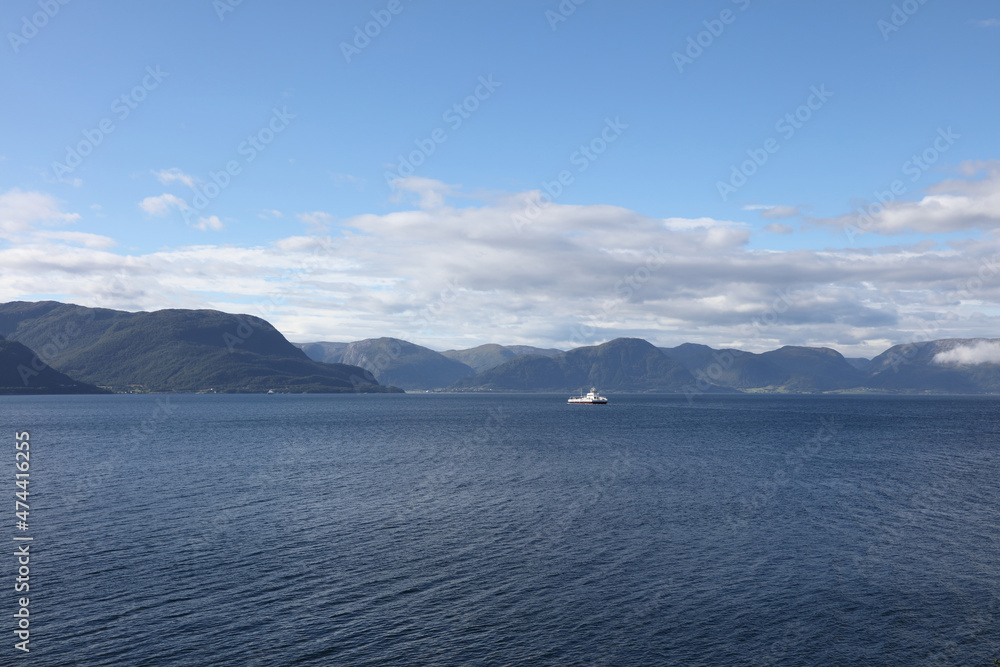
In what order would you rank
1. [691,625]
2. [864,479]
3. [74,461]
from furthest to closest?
1. [74,461]
2. [864,479]
3. [691,625]

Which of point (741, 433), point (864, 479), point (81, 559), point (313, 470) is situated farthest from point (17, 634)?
point (741, 433)

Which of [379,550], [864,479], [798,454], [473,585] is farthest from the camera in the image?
[798,454]

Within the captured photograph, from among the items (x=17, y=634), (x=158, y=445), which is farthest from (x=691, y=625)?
(x=158, y=445)

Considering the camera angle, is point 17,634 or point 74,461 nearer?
point 17,634

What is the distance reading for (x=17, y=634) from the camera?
116ft

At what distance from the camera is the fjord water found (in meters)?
35.7

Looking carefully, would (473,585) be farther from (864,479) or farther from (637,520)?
(864,479)

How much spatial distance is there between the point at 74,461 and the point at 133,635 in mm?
87110

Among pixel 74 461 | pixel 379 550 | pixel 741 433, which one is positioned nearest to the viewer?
pixel 379 550

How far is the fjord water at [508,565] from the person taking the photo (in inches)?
1406

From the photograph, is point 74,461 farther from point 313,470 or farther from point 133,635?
point 133,635

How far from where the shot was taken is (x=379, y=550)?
5362 cm

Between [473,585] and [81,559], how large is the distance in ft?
106

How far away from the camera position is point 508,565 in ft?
164
